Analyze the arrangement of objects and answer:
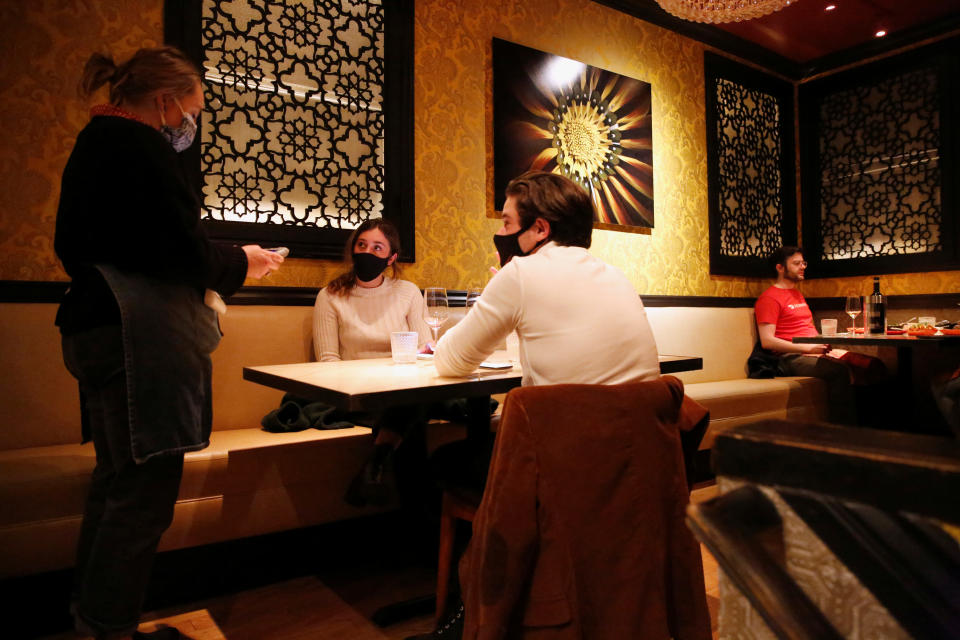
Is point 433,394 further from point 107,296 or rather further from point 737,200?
point 737,200

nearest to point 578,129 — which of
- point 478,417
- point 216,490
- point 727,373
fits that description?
point 727,373

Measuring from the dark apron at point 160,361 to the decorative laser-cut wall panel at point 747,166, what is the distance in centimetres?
383

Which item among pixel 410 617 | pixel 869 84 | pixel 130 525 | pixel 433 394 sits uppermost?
pixel 869 84

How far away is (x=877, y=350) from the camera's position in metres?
4.47

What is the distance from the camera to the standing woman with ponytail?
54.7 inches

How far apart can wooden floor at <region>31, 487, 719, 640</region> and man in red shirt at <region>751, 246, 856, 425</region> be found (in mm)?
2197

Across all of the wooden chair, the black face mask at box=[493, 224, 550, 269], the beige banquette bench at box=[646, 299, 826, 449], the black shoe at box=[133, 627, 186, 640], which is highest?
the black face mask at box=[493, 224, 550, 269]

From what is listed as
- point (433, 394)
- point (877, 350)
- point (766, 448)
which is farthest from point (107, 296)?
point (877, 350)

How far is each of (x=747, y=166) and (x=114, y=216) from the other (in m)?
4.53

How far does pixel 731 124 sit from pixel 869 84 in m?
1.16

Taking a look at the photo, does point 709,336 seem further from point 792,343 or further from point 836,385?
point 836,385

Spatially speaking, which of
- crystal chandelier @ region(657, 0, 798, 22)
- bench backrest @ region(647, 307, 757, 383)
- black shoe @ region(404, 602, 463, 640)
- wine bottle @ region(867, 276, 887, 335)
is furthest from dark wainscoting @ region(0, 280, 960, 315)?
crystal chandelier @ region(657, 0, 798, 22)

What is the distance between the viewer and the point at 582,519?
44.1 inches

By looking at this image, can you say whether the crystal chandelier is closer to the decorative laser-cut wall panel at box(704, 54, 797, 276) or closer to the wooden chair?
the decorative laser-cut wall panel at box(704, 54, 797, 276)
